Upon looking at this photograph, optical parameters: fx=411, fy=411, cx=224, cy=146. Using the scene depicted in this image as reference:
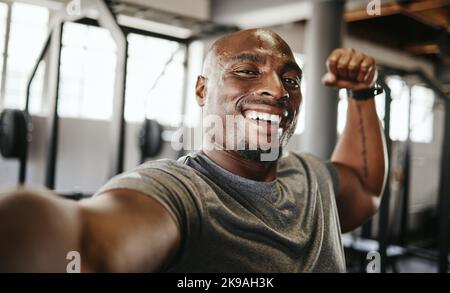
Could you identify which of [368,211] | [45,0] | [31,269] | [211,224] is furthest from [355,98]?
[45,0]

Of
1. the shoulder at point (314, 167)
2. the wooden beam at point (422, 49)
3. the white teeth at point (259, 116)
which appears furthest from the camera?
the wooden beam at point (422, 49)

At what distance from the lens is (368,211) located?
2.94 feet

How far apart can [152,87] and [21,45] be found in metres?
1.35

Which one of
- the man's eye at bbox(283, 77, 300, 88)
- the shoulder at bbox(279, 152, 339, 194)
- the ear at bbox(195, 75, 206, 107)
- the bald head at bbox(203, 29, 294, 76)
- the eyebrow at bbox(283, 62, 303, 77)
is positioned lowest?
the shoulder at bbox(279, 152, 339, 194)

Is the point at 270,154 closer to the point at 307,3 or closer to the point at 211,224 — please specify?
the point at 211,224

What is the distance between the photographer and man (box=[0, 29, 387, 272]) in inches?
15.1

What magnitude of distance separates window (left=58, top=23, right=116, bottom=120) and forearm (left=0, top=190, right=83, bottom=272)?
4213mm

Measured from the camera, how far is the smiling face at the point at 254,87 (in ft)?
1.98

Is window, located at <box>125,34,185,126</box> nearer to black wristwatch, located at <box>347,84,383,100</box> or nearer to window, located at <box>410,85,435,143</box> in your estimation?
black wristwatch, located at <box>347,84,383,100</box>

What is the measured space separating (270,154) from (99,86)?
4.31 m

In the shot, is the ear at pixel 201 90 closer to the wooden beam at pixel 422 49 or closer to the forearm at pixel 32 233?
the forearm at pixel 32 233

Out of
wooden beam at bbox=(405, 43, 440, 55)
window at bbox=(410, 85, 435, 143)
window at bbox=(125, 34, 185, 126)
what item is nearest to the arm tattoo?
window at bbox=(125, 34, 185, 126)

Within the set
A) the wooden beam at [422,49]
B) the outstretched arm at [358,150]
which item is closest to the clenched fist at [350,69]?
the outstretched arm at [358,150]

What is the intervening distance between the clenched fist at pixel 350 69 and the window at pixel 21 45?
12.5ft
